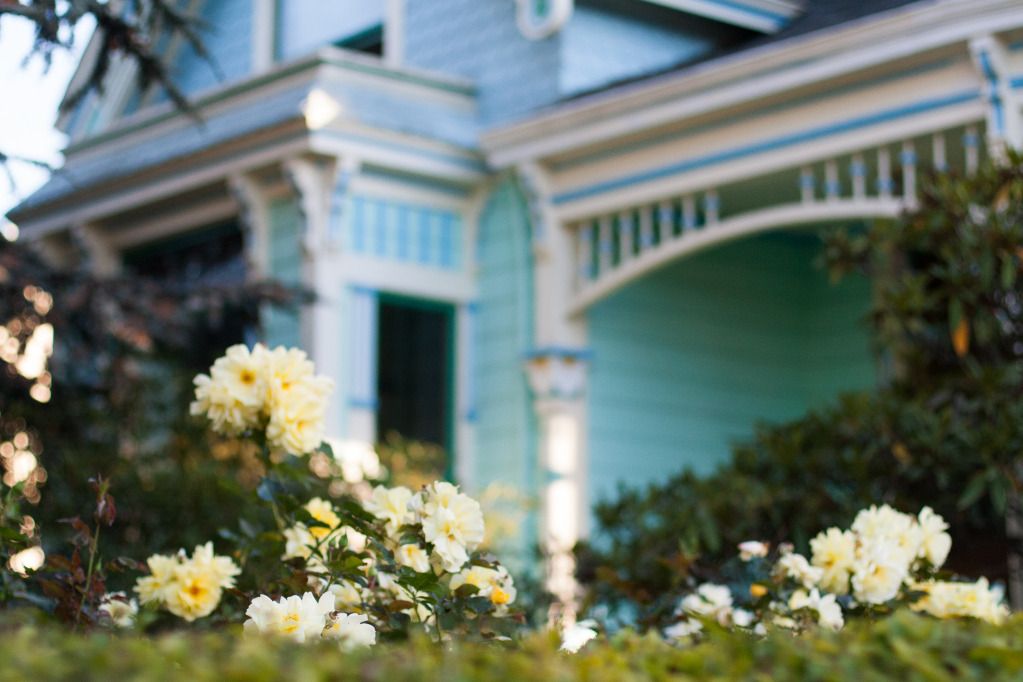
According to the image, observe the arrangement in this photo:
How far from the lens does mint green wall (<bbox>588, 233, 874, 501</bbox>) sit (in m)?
10.6

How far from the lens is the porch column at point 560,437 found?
33.1 feet

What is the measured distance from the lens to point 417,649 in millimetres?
2520

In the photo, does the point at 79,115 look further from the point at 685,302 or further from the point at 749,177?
the point at 749,177

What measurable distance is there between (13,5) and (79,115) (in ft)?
26.6

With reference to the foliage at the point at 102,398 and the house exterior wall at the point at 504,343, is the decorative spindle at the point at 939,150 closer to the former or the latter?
the house exterior wall at the point at 504,343

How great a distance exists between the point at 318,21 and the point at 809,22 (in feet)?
13.2


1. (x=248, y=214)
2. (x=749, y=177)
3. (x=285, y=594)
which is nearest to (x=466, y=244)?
(x=248, y=214)

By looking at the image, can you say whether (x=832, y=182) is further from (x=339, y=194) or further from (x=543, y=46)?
(x=339, y=194)

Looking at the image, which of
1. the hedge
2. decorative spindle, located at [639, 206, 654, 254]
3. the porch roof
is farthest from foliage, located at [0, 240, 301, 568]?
the hedge

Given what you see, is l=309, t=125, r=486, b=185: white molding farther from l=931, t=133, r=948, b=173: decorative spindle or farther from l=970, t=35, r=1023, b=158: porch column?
l=970, t=35, r=1023, b=158: porch column

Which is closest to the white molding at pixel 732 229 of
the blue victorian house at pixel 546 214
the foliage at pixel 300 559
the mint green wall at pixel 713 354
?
the blue victorian house at pixel 546 214

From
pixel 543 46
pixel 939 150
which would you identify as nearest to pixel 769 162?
pixel 939 150

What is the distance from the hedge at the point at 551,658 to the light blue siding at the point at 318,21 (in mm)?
9892

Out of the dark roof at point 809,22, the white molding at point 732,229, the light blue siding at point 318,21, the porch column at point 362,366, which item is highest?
the light blue siding at point 318,21
